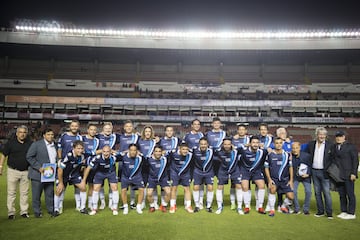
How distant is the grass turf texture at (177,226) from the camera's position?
4785 mm

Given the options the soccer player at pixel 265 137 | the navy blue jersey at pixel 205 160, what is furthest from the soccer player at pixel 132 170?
the soccer player at pixel 265 137

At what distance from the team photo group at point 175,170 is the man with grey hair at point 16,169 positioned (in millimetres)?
19

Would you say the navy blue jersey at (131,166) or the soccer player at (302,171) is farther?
the navy blue jersey at (131,166)

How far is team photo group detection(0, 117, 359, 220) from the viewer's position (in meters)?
5.84

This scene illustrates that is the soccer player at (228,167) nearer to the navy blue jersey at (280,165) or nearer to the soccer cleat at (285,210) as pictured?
the navy blue jersey at (280,165)

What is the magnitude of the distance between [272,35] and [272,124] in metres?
10.1

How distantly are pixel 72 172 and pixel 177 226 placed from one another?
9.81 ft

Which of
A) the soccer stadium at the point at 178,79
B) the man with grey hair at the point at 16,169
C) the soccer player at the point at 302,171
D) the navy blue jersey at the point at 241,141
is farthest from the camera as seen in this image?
the soccer stadium at the point at 178,79

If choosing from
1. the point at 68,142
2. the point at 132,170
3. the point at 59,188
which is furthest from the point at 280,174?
the point at 68,142

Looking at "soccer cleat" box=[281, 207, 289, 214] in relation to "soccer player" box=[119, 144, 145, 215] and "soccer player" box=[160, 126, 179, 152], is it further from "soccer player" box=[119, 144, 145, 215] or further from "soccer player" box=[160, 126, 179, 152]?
"soccer player" box=[119, 144, 145, 215]

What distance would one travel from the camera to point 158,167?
6633mm

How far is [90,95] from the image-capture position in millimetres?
30656

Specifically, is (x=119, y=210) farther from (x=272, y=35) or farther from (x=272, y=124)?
(x=272, y=35)

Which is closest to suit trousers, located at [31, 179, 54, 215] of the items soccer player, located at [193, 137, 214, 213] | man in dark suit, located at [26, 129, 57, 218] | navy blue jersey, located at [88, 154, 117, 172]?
man in dark suit, located at [26, 129, 57, 218]
